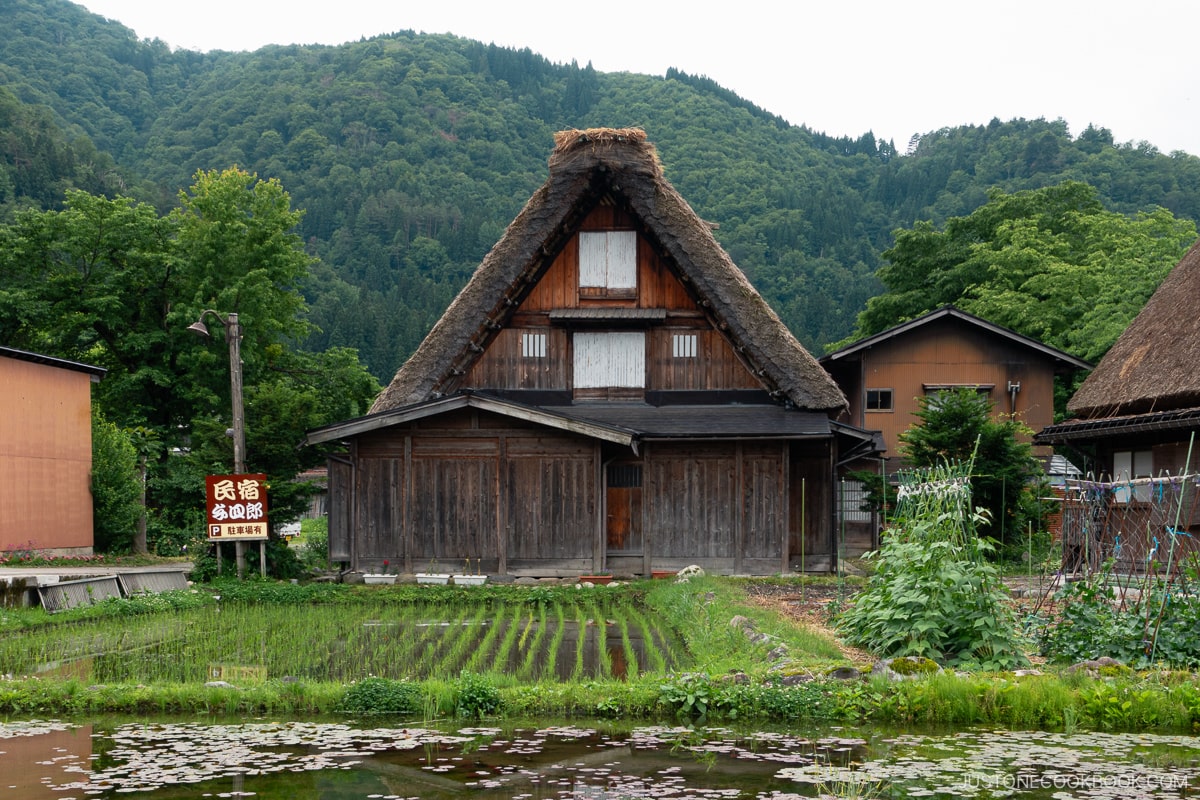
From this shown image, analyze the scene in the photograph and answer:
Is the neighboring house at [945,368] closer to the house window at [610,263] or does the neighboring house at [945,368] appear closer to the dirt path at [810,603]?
the house window at [610,263]

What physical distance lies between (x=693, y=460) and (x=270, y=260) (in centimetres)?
1891

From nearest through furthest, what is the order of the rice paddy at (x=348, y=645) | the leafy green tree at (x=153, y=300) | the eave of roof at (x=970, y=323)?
the rice paddy at (x=348, y=645), the eave of roof at (x=970, y=323), the leafy green tree at (x=153, y=300)

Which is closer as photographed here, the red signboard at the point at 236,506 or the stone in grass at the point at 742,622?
the stone in grass at the point at 742,622

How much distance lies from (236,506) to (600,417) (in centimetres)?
651

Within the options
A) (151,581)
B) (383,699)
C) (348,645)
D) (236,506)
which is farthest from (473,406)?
(383,699)

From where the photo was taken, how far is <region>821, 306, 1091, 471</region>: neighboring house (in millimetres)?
29750

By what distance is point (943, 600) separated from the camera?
396 inches

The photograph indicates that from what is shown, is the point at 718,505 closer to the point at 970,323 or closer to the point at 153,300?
the point at 970,323

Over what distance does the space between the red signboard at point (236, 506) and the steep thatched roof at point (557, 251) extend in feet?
10.9

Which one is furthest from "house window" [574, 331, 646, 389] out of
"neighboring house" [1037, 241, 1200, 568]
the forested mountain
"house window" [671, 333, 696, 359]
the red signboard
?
the forested mountain

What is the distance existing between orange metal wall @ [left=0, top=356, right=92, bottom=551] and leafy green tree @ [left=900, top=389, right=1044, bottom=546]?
18498 mm

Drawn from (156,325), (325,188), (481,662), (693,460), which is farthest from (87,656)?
(325,188)

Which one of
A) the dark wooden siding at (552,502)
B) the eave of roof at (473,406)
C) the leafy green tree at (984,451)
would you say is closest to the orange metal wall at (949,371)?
the leafy green tree at (984,451)

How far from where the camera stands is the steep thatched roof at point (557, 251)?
2003cm
